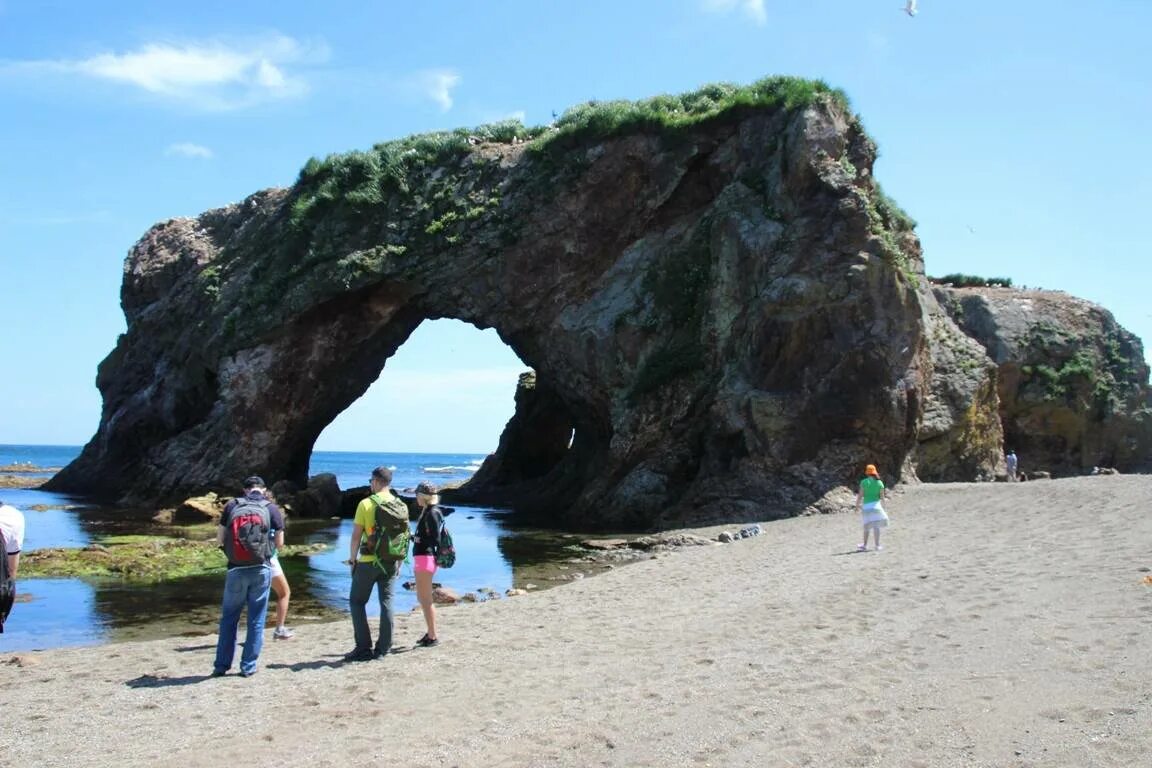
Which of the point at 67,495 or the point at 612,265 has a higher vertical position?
the point at 612,265

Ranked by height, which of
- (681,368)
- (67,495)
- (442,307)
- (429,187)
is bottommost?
(67,495)

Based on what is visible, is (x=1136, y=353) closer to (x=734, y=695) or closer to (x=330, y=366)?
(x=330, y=366)

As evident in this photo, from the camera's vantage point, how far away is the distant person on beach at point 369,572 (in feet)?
28.6

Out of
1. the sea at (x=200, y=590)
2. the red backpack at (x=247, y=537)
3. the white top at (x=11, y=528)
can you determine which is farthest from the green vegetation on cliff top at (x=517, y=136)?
the white top at (x=11, y=528)

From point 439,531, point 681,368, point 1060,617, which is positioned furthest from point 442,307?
point 1060,617

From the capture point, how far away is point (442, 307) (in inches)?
1194

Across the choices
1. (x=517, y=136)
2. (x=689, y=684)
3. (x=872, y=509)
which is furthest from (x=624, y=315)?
(x=689, y=684)

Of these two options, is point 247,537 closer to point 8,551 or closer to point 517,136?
point 8,551

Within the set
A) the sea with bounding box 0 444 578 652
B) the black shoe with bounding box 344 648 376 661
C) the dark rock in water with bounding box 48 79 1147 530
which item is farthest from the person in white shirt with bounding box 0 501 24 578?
the dark rock in water with bounding box 48 79 1147 530

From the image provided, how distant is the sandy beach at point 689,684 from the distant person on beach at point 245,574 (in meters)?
0.32

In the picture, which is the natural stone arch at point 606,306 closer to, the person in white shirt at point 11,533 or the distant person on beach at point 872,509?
the distant person on beach at point 872,509

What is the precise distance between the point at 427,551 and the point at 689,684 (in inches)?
128

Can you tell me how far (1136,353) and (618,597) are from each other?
37247 mm

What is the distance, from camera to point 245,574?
834 cm
